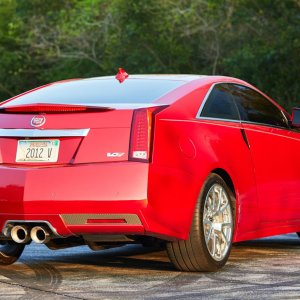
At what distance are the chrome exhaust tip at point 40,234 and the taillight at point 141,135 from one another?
0.85m

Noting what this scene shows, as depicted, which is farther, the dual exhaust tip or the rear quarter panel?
the dual exhaust tip

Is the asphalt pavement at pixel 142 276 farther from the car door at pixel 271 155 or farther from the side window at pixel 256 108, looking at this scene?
the side window at pixel 256 108

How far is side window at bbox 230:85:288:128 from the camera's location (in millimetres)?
9070

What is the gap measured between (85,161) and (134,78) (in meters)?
1.38

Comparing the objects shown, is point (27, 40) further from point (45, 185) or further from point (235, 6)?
point (45, 185)

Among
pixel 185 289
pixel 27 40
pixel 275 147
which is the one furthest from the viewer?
pixel 27 40

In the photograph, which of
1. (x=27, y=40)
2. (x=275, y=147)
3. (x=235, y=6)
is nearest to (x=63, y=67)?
(x=27, y=40)

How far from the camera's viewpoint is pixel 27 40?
54.1m

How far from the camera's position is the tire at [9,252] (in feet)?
29.6

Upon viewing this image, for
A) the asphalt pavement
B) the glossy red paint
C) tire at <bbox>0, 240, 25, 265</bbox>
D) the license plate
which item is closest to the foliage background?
the asphalt pavement

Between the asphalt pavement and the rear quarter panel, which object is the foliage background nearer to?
the asphalt pavement

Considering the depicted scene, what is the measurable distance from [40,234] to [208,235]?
1.23 metres

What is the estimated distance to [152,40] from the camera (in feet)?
166

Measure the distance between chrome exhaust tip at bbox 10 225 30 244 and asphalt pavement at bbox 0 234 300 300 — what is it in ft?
0.97
